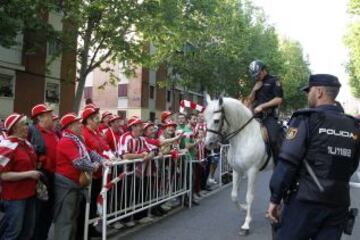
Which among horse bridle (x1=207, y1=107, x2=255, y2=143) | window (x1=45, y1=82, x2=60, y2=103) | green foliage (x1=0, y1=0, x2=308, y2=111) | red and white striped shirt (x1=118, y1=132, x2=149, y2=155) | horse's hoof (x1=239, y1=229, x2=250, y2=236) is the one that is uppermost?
green foliage (x1=0, y1=0, x2=308, y2=111)

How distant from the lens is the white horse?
8602 mm

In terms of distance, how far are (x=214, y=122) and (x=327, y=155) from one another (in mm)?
4737

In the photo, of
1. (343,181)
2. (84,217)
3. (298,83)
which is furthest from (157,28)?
(298,83)

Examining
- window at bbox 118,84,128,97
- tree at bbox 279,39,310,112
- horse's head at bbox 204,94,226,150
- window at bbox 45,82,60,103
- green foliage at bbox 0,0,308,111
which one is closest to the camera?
horse's head at bbox 204,94,226,150

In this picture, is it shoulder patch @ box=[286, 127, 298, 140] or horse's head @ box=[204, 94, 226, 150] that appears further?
horse's head @ box=[204, 94, 226, 150]

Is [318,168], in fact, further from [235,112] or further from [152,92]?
[152,92]

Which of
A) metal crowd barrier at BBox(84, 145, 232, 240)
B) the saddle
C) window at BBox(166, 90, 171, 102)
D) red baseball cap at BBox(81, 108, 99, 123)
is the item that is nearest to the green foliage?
window at BBox(166, 90, 171, 102)

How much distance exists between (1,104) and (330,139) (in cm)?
2326

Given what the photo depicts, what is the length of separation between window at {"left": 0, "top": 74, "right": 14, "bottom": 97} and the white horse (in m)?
18.7

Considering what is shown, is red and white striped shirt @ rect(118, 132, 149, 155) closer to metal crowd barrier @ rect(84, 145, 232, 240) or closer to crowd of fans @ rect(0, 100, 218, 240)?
crowd of fans @ rect(0, 100, 218, 240)

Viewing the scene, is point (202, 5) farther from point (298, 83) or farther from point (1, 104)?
point (298, 83)

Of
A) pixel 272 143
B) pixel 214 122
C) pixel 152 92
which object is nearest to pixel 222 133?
pixel 214 122

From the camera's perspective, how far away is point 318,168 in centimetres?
390

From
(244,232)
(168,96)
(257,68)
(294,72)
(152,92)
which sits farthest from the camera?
(294,72)
